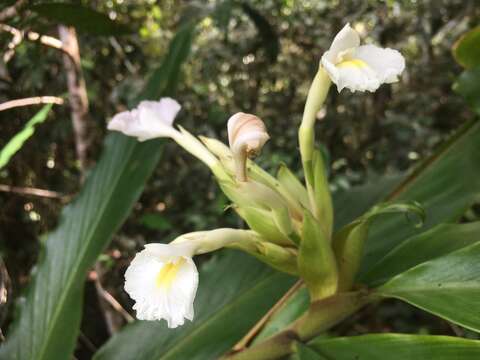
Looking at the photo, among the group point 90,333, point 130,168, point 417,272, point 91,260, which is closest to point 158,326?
point 91,260

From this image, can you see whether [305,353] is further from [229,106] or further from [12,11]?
[229,106]

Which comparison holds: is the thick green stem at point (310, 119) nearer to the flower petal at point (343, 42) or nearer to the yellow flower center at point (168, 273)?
the flower petal at point (343, 42)

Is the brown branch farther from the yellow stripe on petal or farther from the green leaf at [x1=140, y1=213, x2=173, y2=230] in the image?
the yellow stripe on petal

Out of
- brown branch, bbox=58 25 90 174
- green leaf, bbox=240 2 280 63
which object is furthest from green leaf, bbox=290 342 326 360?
green leaf, bbox=240 2 280 63

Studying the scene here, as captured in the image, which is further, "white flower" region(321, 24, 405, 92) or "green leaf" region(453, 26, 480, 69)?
"green leaf" region(453, 26, 480, 69)

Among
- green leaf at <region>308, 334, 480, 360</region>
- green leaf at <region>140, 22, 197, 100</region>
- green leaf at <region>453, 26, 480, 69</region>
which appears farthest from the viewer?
green leaf at <region>140, 22, 197, 100</region>

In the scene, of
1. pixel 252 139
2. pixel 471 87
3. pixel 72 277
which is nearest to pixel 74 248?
pixel 72 277

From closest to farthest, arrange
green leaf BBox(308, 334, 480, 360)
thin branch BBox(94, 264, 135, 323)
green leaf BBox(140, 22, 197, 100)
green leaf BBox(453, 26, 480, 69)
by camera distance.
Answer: green leaf BBox(308, 334, 480, 360), green leaf BBox(453, 26, 480, 69), green leaf BBox(140, 22, 197, 100), thin branch BBox(94, 264, 135, 323)
